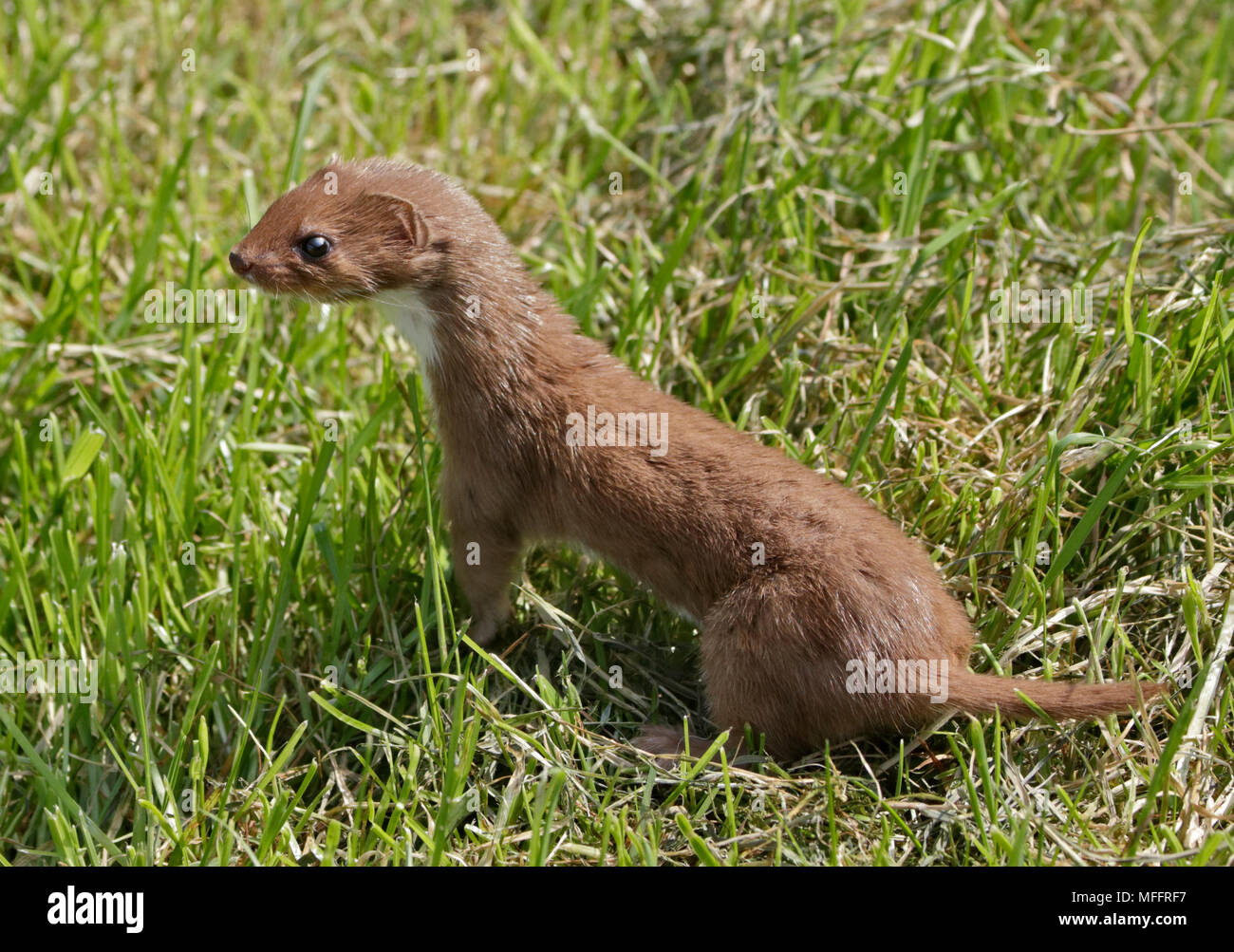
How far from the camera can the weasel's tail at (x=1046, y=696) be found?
11.6 feet

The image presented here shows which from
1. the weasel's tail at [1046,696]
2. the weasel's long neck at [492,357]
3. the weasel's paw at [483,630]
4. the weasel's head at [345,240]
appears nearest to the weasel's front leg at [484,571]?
the weasel's paw at [483,630]

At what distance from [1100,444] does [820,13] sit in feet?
9.79

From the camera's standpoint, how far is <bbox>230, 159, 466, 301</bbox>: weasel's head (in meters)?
3.98

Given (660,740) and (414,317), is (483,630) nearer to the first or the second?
(660,740)

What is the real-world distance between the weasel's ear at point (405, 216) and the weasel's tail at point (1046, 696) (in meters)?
2.10

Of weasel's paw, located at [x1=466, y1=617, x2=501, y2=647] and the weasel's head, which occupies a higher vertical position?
the weasel's head

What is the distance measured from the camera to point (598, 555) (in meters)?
4.11

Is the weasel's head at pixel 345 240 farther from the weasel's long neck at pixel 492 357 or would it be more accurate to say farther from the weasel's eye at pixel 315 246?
the weasel's long neck at pixel 492 357

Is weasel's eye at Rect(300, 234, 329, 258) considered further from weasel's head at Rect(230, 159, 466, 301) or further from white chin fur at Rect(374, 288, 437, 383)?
white chin fur at Rect(374, 288, 437, 383)

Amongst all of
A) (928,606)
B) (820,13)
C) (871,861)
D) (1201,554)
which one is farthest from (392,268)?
(820,13)

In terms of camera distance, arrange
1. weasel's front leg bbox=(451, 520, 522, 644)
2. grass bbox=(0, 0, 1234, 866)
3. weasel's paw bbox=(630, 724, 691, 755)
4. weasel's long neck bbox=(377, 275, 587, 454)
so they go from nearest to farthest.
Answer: grass bbox=(0, 0, 1234, 866), weasel's paw bbox=(630, 724, 691, 755), weasel's long neck bbox=(377, 275, 587, 454), weasel's front leg bbox=(451, 520, 522, 644)

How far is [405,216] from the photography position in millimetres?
4000

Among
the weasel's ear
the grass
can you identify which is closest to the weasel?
the weasel's ear

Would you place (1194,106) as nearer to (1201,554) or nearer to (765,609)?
(1201,554)
